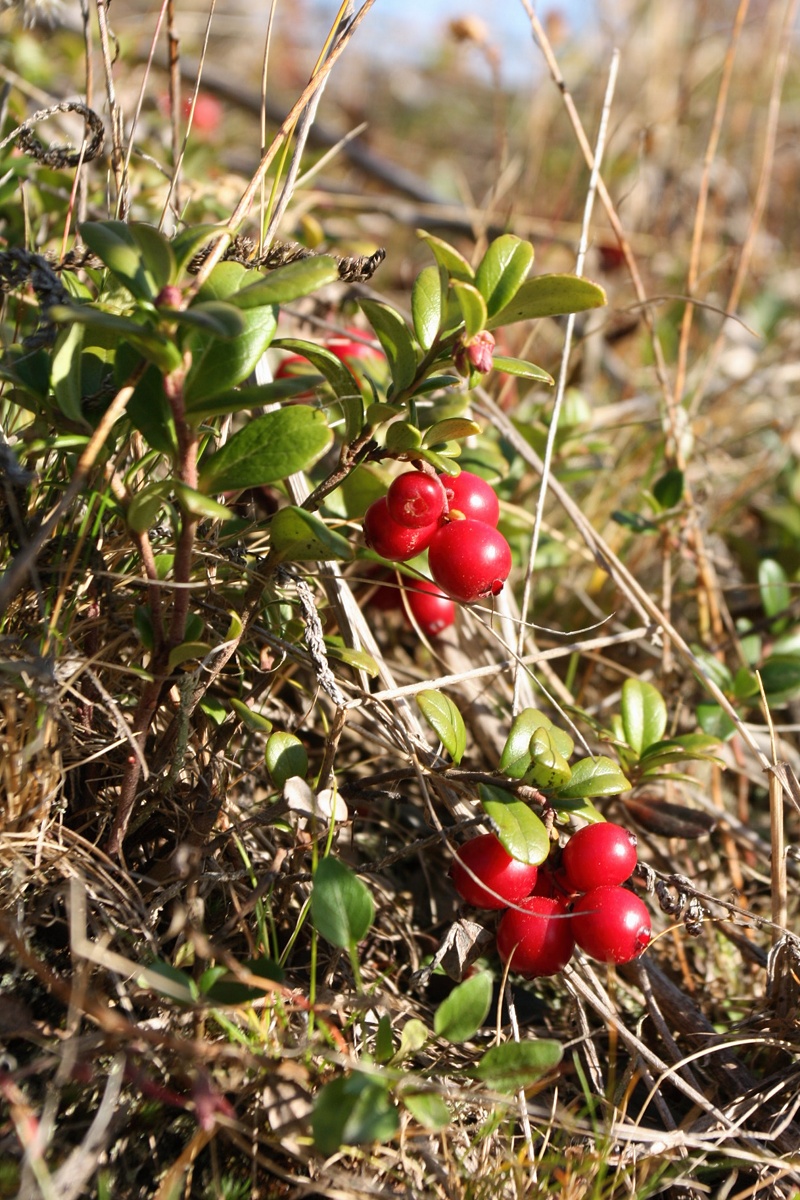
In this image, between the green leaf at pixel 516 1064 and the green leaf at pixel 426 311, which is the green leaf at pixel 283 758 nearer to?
the green leaf at pixel 516 1064

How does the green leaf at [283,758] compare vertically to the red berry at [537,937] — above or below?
above

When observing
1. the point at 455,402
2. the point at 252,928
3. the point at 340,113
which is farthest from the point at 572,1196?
the point at 340,113

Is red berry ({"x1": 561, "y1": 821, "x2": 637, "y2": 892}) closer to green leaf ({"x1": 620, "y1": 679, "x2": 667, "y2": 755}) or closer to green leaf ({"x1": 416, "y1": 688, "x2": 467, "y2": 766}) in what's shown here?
green leaf ({"x1": 416, "y1": 688, "x2": 467, "y2": 766})

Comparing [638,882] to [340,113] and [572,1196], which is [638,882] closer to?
[572,1196]

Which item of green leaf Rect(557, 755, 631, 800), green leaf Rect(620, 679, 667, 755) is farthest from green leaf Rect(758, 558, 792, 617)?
green leaf Rect(557, 755, 631, 800)

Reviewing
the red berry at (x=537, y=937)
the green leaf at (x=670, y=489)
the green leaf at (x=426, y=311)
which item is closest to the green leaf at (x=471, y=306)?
the green leaf at (x=426, y=311)
